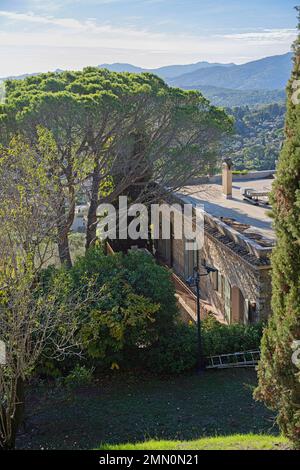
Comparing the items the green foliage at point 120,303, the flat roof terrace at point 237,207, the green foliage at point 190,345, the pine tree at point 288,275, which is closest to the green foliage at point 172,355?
the green foliage at point 190,345

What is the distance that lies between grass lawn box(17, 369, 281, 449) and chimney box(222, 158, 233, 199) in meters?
9.66

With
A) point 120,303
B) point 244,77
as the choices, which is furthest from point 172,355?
point 244,77

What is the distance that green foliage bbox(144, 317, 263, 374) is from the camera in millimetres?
12367

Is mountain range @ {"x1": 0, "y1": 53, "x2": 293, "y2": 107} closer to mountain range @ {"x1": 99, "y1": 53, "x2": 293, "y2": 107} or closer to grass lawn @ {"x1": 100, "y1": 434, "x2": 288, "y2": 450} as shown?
mountain range @ {"x1": 99, "y1": 53, "x2": 293, "y2": 107}

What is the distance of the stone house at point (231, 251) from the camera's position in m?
13.5

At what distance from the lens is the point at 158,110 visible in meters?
18.6

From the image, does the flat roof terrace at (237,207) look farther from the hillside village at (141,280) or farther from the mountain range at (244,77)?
the mountain range at (244,77)

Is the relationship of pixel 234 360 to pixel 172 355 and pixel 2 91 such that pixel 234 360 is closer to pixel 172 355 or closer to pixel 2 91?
pixel 172 355

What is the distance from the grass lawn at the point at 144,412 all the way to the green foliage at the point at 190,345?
0.31 meters

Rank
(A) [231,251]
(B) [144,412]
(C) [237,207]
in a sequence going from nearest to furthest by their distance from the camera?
1. (B) [144,412]
2. (A) [231,251]
3. (C) [237,207]

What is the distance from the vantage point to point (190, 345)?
12500 mm

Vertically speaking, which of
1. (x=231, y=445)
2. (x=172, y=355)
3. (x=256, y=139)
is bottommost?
(x=172, y=355)

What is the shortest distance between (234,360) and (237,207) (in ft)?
24.8

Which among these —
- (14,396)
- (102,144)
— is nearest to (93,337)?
(14,396)
